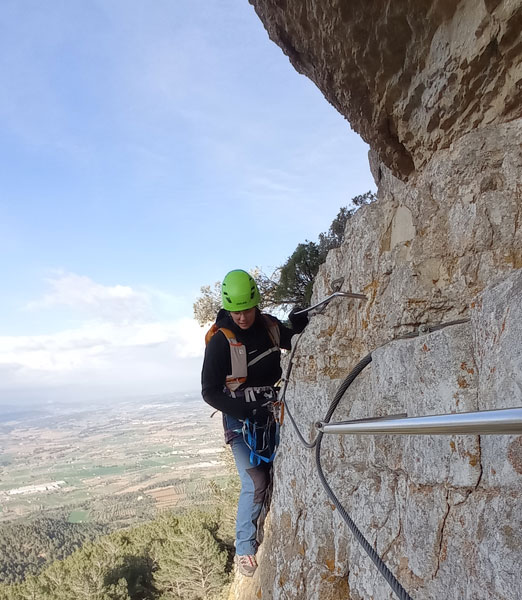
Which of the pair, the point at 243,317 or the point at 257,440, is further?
the point at 257,440

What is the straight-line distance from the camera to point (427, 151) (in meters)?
4.03

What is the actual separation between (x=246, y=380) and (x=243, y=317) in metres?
0.78

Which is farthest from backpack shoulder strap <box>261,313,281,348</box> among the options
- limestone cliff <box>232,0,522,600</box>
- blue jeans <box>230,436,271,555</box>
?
blue jeans <box>230,436,271,555</box>

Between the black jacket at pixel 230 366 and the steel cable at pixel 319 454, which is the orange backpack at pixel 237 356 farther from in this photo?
the steel cable at pixel 319 454

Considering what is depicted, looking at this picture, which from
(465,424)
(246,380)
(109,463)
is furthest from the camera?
(109,463)

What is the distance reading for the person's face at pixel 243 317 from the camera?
5184 mm

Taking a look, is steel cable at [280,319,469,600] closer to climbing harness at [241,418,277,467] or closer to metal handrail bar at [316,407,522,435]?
metal handrail bar at [316,407,522,435]

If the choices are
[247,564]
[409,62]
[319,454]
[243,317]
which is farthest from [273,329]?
[409,62]

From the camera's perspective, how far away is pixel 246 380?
530 centimetres

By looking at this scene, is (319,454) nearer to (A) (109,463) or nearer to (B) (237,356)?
(B) (237,356)

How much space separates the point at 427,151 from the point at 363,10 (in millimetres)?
1332

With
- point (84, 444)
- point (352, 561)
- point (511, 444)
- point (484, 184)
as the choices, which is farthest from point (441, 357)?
point (84, 444)

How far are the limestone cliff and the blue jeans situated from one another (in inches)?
18.7

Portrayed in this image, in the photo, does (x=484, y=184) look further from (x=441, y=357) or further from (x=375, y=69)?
(x=375, y=69)
